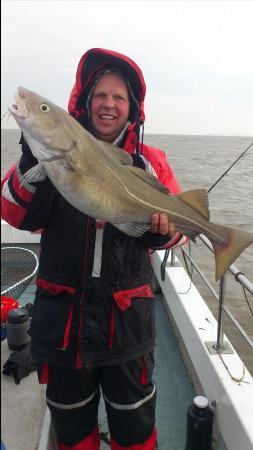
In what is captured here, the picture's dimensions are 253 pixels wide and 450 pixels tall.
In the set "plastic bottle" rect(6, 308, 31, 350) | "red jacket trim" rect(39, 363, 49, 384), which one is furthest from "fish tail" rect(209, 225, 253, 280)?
"plastic bottle" rect(6, 308, 31, 350)

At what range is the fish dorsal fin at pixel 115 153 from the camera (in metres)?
2.00

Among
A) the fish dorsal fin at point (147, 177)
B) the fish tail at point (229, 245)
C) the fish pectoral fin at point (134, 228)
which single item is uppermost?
the fish dorsal fin at point (147, 177)

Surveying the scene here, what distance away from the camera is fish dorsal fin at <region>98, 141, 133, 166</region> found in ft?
6.55

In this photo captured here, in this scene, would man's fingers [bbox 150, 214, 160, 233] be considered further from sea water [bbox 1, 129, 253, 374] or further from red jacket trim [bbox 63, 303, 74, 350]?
sea water [bbox 1, 129, 253, 374]

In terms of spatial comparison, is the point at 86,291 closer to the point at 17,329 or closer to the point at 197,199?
the point at 197,199

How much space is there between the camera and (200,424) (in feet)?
9.05

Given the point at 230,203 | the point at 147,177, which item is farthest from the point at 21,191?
the point at 230,203

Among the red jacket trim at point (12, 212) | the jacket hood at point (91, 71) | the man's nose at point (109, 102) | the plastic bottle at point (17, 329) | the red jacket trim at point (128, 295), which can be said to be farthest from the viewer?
the plastic bottle at point (17, 329)

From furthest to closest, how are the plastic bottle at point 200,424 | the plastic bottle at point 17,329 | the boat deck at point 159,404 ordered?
the plastic bottle at point 17,329
the plastic bottle at point 200,424
the boat deck at point 159,404

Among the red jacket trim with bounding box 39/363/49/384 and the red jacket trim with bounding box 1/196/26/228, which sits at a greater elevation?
the red jacket trim with bounding box 1/196/26/228

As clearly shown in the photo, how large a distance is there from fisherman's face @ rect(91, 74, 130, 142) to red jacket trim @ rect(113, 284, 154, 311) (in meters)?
0.95

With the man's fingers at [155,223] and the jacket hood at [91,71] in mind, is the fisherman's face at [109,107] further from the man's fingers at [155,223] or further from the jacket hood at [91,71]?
the man's fingers at [155,223]

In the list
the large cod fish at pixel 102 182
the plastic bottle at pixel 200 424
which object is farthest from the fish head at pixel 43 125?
the plastic bottle at pixel 200 424

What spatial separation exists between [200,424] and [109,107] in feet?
7.23
